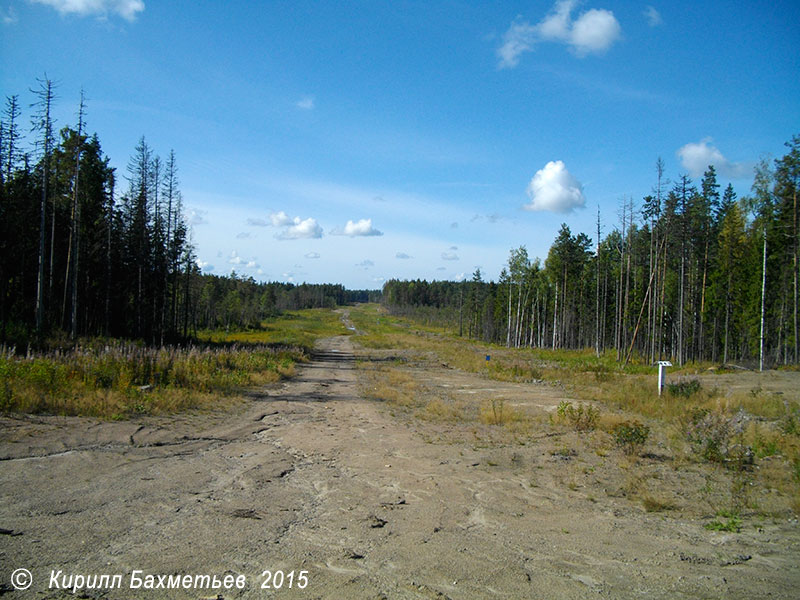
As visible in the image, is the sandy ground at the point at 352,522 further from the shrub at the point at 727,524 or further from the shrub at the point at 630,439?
the shrub at the point at 630,439

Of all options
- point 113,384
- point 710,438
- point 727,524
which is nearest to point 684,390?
point 710,438

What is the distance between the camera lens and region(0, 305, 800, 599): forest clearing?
4355mm

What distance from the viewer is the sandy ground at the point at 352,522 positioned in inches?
168

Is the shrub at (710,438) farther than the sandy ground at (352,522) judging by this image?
Yes

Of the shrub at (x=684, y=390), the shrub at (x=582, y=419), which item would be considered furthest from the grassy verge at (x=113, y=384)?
the shrub at (x=684, y=390)

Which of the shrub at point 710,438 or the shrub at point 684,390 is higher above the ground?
the shrub at point 710,438

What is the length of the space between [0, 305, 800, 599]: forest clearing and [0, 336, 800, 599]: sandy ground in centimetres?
3

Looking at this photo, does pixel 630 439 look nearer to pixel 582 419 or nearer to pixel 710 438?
pixel 710 438

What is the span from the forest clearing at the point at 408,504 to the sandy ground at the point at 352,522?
0.03m

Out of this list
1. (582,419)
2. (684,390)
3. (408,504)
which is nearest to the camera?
(408,504)

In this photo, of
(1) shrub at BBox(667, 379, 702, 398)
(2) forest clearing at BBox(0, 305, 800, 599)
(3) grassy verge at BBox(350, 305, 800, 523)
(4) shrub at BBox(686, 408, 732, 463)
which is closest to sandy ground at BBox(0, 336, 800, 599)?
(2) forest clearing at BBox(0, 305, 800, 599)

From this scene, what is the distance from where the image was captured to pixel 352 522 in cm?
581

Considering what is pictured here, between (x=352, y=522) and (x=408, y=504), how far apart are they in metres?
1.05

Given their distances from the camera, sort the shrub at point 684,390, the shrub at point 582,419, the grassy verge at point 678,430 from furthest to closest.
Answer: the shrub at point 684,390 < the shrub at point 582,419 < the grassy verge at point 678,430
